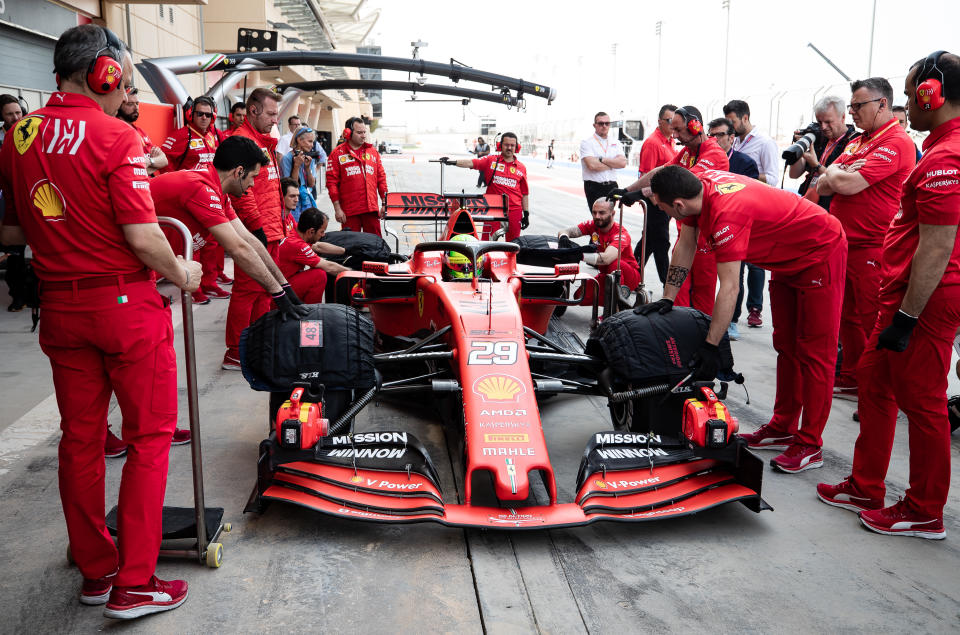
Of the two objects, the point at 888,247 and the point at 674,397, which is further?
the point at 674,397

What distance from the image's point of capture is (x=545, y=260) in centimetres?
755

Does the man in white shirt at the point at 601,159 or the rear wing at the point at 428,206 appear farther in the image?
the man in white shirt at the point at 601,159

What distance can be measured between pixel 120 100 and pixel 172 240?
1160 mm

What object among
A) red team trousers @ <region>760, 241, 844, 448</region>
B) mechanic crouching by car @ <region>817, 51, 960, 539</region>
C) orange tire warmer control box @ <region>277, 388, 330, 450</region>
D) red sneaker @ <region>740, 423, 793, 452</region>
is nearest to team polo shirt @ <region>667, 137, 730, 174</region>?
red team trousers @ <region>760, 241, 844, 448</region>

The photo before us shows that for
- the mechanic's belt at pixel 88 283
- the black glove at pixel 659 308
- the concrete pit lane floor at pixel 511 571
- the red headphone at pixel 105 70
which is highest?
the red headphone at pixel 105 70

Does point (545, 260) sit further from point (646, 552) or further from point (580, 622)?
point (580, 622)

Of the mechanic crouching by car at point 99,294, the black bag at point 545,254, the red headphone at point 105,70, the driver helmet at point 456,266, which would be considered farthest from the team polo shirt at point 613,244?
the red headphone at point 105,70

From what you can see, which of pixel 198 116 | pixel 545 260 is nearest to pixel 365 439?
pixel 545 260

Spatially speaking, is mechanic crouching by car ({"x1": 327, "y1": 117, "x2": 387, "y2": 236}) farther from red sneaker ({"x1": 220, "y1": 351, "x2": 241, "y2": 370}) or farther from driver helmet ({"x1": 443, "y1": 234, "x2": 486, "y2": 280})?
driver helmet ({"x1": 443, "y1": 234, "x2": 486, "y2": 280})

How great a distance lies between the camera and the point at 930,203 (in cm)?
329

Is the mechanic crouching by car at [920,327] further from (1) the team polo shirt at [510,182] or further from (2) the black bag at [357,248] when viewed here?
(1) the team polo shirt at [510,182]

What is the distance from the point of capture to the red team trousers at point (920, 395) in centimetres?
341

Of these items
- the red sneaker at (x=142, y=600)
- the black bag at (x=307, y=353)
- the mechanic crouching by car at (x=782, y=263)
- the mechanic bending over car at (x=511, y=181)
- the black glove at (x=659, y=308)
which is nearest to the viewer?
the red sneaker at (x=142, y=600)

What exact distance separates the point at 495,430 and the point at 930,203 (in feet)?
7.07
